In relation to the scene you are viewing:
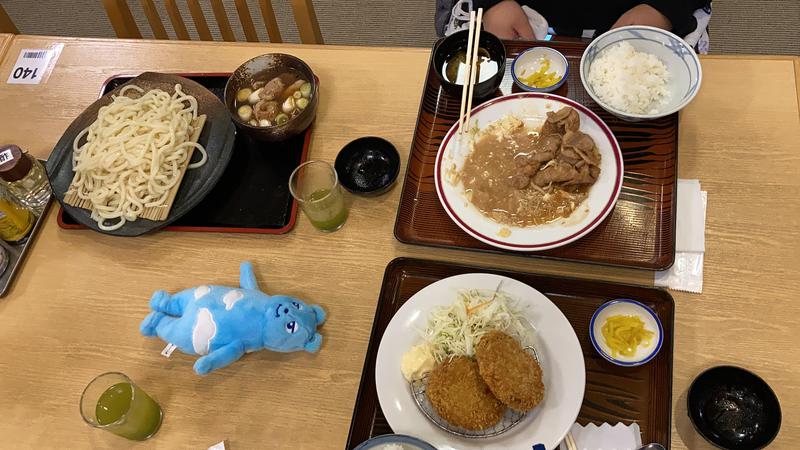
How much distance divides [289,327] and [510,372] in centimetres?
61

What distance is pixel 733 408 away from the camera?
139cm

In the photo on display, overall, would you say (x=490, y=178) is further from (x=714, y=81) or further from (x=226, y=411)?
(x=226, y=411)

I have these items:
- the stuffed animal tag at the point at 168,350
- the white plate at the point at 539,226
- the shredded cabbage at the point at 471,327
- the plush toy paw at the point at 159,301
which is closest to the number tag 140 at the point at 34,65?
the plush toy paw at the point at 159,301

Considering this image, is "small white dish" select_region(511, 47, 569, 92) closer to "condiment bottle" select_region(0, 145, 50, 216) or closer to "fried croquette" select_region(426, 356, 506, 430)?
"fried croquette" select_region(426, 356, 506, 430)

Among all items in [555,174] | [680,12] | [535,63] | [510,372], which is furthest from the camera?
[680,12]

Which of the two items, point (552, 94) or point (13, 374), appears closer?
point (13, 374)

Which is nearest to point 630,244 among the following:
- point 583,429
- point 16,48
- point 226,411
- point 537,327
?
point 537,327

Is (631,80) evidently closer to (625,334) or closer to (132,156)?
(625,334)

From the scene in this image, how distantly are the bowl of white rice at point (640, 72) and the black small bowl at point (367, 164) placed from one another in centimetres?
A: 70

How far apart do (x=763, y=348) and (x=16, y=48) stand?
3.05 meters

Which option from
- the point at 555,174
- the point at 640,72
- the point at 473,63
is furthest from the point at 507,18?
the point at 555,174

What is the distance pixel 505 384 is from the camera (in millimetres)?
1364

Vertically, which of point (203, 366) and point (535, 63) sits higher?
point (535, 63)

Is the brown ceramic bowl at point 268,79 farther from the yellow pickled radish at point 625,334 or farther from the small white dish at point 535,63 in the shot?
the yellow pickled radish at point 625,334
